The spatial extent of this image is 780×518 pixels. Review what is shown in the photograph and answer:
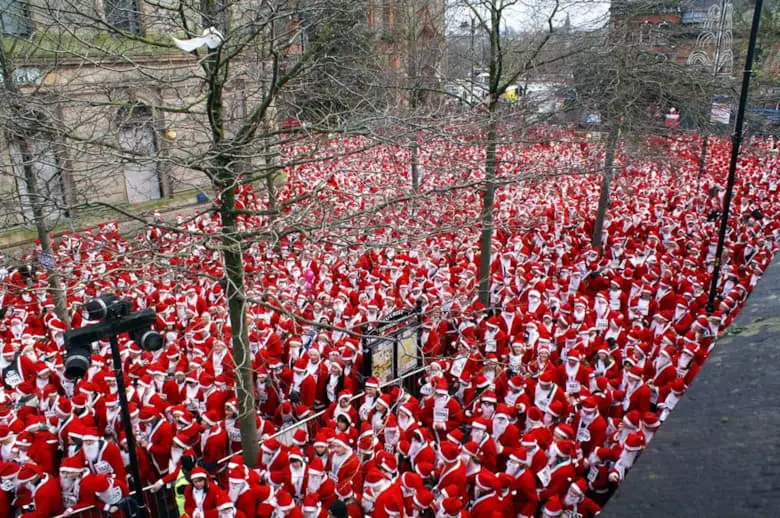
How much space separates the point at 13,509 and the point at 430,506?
472 cm

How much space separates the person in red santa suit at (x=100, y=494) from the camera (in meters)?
6.07

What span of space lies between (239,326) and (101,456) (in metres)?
2.46

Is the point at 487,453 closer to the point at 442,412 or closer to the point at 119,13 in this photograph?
the point at 442,412

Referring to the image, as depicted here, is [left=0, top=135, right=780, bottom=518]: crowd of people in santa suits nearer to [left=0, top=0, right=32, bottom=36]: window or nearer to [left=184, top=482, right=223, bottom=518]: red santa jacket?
[left=184, top=482, right=223, bottom=518]: red santa jacket

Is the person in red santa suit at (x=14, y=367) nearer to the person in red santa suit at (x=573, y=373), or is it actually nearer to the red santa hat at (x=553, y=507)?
the red santa hat at (x=553, y=507)

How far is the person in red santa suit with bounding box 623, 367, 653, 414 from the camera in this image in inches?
293

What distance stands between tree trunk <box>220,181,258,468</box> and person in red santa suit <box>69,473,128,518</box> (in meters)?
1.37

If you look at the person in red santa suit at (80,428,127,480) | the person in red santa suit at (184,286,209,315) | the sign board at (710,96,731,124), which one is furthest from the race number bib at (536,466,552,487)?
the sign board at (710,96,731,124)

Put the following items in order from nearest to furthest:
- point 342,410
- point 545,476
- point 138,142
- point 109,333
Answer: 1. point 109,333
2. point 545,476
3. point 138,142
4. point 342,410

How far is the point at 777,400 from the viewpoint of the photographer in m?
1.96

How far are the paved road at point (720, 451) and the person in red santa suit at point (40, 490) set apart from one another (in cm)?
633

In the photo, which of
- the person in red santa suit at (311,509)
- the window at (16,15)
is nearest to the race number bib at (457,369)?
the person in red santa suit at (311,509)

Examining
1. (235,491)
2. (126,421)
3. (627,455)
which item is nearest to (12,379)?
(126,421)

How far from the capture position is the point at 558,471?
620 cm
